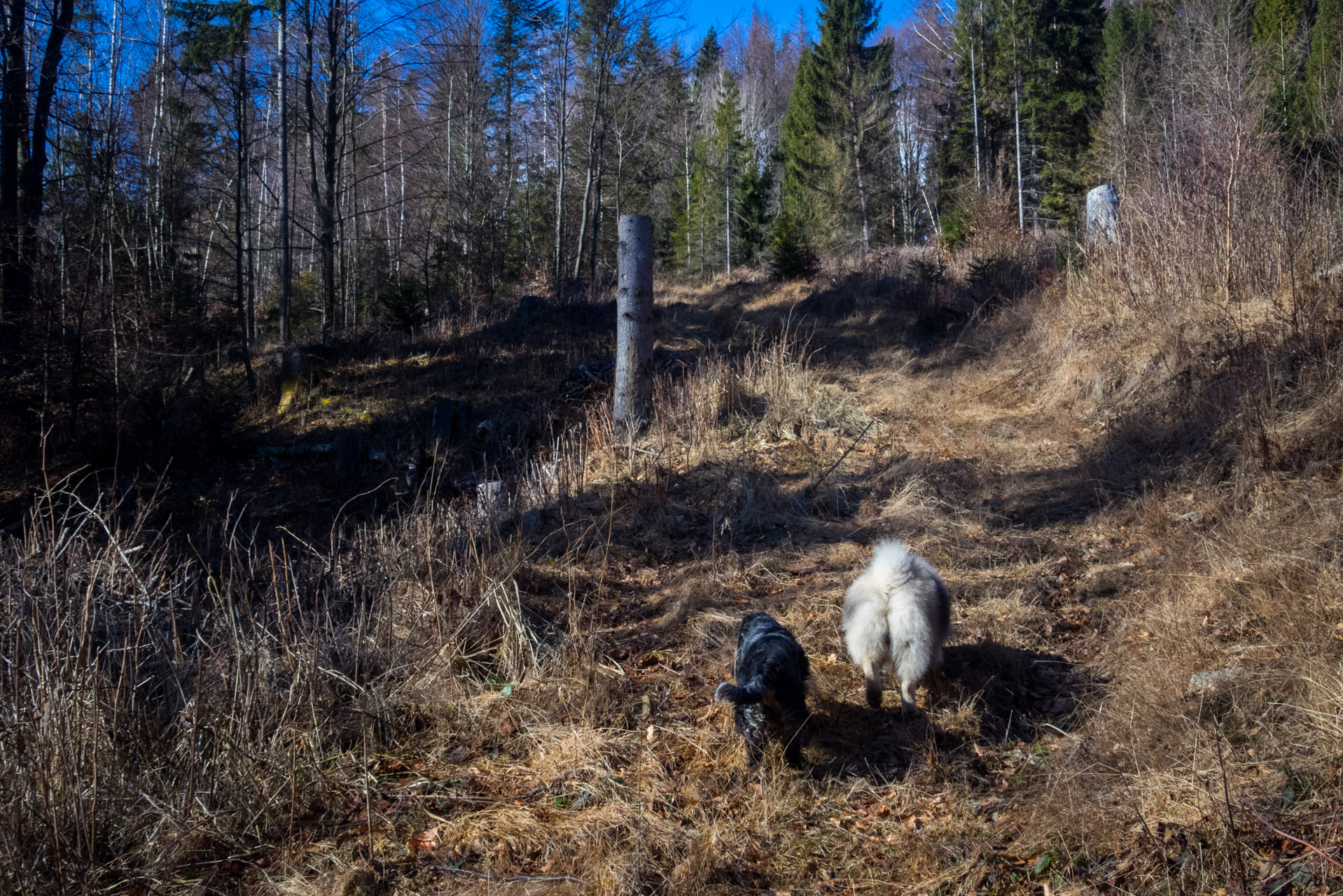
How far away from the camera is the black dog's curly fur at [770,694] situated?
114 inches

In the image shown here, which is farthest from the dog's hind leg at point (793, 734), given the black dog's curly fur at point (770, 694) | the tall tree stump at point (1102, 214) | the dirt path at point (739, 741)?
the tall tree stump at point (1102, 214)

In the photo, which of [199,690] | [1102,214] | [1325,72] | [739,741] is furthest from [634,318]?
[1325,72]

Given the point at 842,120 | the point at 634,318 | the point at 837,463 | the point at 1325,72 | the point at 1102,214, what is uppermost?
the point at 842,120

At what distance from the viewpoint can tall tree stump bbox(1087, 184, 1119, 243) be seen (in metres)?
10.2

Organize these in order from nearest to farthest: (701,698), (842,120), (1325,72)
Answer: (701,698)
(1325,72)
(842,120)

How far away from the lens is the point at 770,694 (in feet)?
9.53

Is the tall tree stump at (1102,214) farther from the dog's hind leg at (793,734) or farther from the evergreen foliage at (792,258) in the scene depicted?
the dog's hind leg at (793,734)

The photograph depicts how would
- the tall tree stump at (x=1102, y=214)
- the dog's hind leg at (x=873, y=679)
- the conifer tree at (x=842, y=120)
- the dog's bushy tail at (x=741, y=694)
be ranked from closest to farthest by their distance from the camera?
the dog's bushy tail at (x=741, y=694)
the dog's hind leg at (x=873, y=679)
the tall tree stump at (x=1102, y=214)
the conifer tree at (x=842, y=120)

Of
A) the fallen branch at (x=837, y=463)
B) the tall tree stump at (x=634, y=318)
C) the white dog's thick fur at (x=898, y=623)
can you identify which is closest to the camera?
the white dog's thick fur at (x=898, y=623)

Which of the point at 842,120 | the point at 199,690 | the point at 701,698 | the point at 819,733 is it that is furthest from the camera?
the point at 842,120

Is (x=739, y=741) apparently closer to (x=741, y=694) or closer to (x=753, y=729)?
(x=753, y=729)

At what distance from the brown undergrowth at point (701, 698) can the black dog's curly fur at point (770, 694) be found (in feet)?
0.44

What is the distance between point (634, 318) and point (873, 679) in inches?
226

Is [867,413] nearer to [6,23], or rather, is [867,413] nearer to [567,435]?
[567,435]
